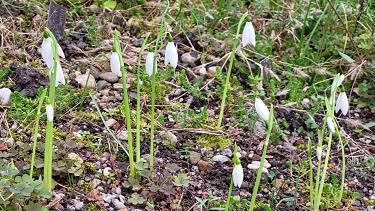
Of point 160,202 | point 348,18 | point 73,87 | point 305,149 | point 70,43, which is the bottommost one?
point 160,202

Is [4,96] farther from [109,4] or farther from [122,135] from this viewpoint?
[109,4]

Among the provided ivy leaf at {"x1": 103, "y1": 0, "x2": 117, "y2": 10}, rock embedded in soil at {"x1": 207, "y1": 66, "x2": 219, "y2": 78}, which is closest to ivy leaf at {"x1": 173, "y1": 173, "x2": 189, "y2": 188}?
rock embedded in soil at {"x1": 207, "y1": 66, "x2": 219, "y2": 78}

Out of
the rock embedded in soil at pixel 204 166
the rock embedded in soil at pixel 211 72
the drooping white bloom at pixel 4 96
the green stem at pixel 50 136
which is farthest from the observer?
the rock embedded in soil at pixel 211 72

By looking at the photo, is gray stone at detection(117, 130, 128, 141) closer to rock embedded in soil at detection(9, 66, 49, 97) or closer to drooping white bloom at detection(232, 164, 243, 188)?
rock embedded in soil at detection(9, 66, 49, 97)

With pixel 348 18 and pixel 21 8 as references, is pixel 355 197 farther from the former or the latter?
pixel 21 8

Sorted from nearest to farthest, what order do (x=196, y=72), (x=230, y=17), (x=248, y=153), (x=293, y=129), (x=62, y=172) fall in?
(x=62, y=172)
(x=248, y=153)
(x=293, y=129)
(x=196, y=72)
(x=230, y=17)

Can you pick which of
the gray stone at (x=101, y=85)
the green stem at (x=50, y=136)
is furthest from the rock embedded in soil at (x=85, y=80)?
the green stem at (x=50, y=136)

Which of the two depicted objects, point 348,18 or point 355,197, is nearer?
point 355,197

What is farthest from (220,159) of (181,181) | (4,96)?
(4,96)

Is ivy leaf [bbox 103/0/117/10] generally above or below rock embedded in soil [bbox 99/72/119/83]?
above

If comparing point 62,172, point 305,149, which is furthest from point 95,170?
point 305,149

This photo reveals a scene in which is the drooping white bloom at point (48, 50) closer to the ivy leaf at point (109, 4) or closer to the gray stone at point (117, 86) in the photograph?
the gray stone at point (117, 86)
